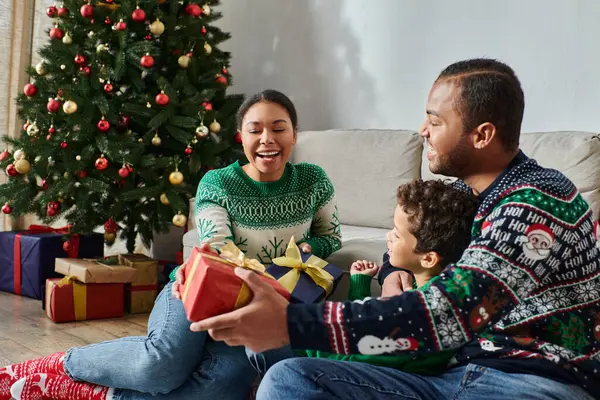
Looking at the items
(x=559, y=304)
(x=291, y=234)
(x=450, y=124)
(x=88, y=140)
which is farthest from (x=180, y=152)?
(x=559, y=304)

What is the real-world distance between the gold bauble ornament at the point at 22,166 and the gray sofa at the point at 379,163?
83 centimetres

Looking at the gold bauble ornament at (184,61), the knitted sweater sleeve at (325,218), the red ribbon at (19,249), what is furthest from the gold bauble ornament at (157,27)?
the knitted sweater sleeve at (325,218)

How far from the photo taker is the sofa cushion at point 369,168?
283 centimetres

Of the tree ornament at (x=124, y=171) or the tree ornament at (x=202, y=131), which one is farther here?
the tree ornament at (x=202, y=131)

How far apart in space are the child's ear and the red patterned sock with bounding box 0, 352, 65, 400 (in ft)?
3.53

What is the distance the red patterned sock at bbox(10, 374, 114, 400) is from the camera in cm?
170

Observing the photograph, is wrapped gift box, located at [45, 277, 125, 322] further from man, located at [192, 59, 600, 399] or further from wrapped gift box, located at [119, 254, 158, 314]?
man, located at [192, 59, 600, 399]

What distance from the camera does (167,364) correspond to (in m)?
1.59

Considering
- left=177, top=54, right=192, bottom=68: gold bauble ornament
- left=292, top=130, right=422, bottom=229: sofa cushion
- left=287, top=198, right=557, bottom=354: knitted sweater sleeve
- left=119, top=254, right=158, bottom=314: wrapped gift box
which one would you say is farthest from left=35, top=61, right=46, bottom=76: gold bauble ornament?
left=287, top=198, right=557, bottom=354: knitted sweater sleeve

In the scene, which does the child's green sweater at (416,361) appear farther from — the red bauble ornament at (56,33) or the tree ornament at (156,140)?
the red bauble ornament at (56,33)

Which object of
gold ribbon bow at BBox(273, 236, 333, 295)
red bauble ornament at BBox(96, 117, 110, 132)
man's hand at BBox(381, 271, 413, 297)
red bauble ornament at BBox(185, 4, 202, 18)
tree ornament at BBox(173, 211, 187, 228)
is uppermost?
red bauble ornament at BBox(185, 4, 202, 18)

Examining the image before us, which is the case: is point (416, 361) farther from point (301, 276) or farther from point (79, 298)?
point (79, 298)

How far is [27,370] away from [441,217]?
4.13 feet

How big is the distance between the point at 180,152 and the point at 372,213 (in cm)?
103
